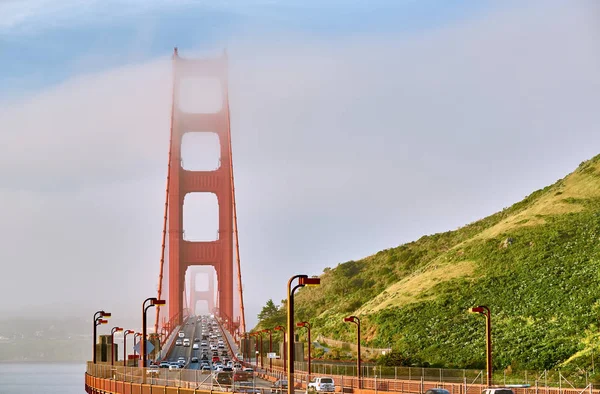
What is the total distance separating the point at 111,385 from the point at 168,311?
7974cm

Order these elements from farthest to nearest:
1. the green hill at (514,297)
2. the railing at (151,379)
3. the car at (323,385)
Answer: the green hill at (514,297) < the car at (323,385) < the railing at (151,379)

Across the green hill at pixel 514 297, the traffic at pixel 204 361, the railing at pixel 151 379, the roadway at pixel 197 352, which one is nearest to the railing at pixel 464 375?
the green hill at pixel 514 297

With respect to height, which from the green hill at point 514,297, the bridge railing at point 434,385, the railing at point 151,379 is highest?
the green hill at point 514,297

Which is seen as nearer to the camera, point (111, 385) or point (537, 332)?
Result: point (111, 385)

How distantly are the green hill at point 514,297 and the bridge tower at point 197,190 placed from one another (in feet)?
56.5

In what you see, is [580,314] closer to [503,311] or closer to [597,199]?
[503,311]

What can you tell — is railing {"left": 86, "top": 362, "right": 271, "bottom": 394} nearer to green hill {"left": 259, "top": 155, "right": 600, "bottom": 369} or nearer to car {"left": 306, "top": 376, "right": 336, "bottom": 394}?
car {"left": 306, "top": 376, "right": 336, "bottom": 394}

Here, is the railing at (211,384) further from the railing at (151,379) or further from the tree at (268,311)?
Result: the tree at (268,311)

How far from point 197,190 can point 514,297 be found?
54.4 metres

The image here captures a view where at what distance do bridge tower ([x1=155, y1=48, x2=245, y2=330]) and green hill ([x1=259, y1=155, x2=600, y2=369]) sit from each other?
1722 cm

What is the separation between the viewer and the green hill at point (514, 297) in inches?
3159

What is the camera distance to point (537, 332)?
82.9m

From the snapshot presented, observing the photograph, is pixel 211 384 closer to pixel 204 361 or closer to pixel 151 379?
pixel 151 379

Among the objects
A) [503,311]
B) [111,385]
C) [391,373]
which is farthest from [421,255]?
[111,385]
